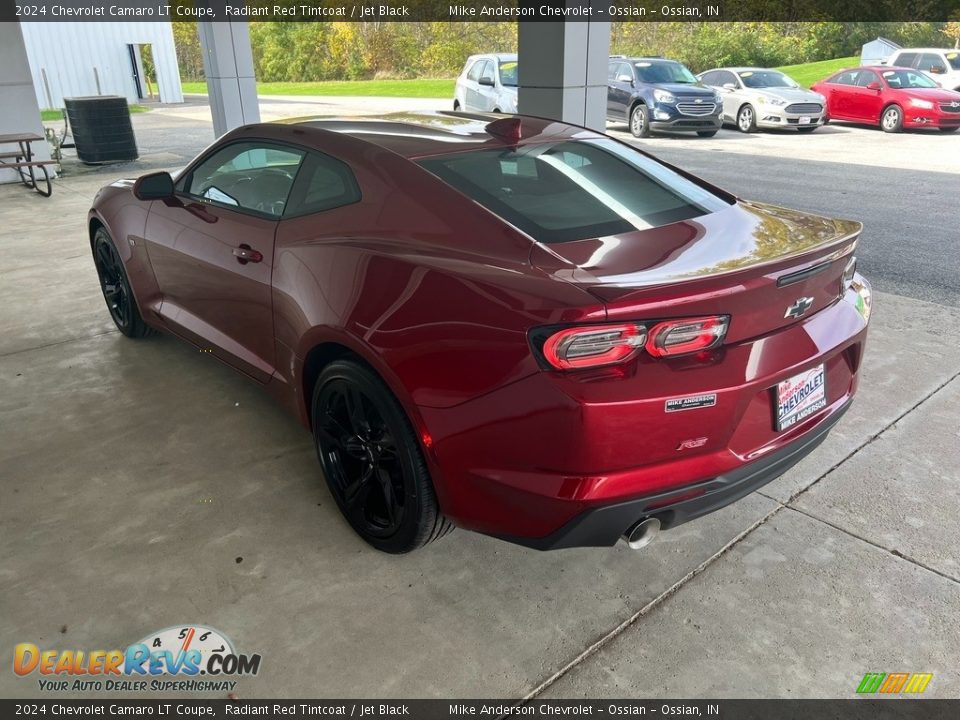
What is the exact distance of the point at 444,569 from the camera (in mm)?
2734

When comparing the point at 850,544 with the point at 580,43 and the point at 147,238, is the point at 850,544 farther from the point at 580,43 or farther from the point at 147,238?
the point at 580,43

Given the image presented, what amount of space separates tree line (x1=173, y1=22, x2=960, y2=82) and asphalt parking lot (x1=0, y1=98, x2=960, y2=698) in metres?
35.1

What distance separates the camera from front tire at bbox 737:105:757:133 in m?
15.7

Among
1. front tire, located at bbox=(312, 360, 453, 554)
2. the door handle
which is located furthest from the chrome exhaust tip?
the door handle

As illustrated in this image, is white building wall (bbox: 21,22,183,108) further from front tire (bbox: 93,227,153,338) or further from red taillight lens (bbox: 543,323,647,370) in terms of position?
red taillight lens (bbox: 543,323,647,370)

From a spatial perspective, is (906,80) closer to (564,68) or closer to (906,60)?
(906,60)

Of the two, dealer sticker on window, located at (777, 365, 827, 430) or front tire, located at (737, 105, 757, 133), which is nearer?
dealer sticker on window, located at (777, 365, 827, 430)

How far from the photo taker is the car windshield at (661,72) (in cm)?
1513

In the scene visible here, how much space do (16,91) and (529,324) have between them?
11.9 metres

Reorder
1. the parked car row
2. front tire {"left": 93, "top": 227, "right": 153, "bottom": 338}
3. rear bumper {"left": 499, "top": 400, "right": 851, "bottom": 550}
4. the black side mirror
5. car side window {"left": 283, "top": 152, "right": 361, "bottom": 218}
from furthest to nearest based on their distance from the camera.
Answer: the parked car row, front tire {"left": 93, "top": 227, "right": 153, "bottom": 338}, the black side mirror, car side window {"left": 283, "top": 152, "right": 361, "bottom": 218}, rear bumper {"left": 499, "top": 400, "right": 851, "bottom": 550}

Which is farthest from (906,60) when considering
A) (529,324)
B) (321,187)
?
(529,324)

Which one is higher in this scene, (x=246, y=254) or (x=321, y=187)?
(x=321, y=187)

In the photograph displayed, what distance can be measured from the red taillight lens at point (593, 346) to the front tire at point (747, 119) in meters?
15.4

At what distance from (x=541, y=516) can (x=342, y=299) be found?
104cm
